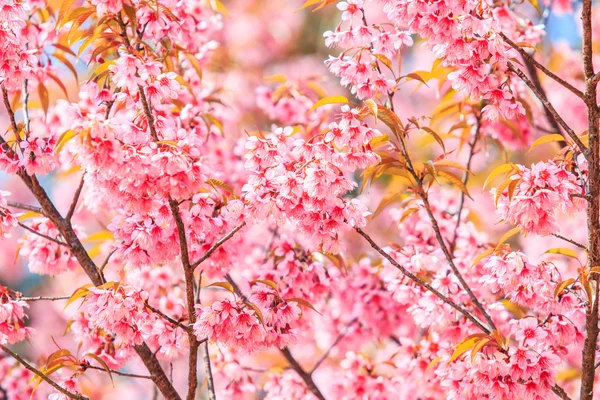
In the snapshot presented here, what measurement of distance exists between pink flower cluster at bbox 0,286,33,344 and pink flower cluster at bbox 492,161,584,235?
1.49m

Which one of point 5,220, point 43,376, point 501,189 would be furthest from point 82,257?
point 501,189

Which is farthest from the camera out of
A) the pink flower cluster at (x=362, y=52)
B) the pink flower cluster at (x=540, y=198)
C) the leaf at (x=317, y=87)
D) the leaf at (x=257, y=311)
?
the leaf at (x=317, y=87)

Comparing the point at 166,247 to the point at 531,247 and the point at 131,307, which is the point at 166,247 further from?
the point at 531,247

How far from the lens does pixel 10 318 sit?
224cm


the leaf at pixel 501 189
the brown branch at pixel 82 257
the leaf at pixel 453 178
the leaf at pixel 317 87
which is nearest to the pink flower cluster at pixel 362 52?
the leaf at pixel 453 178

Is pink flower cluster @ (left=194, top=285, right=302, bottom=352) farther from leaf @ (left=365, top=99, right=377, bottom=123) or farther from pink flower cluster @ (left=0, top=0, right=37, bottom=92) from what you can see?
pink flower cluster @ (left=0, top=0, right=37, bottom=92)

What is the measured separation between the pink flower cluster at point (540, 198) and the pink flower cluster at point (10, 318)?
149 centimetres

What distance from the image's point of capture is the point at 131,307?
1988 millimetres

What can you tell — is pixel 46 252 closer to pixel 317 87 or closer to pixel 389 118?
pixel 389 118

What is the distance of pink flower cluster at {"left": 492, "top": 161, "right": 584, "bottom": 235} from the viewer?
1.90 m

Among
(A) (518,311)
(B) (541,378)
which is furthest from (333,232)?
(A) (518,311)

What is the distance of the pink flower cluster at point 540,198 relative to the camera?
1.90m

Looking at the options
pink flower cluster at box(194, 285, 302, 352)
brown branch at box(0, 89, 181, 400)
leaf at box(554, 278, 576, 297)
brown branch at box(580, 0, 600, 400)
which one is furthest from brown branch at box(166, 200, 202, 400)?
brown branch at box(580, 0, 600, 400)

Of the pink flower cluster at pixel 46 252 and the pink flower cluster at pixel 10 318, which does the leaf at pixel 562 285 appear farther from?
the pink flower cluster at pixel 46 252
